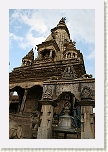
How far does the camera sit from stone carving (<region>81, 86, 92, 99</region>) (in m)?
4.57

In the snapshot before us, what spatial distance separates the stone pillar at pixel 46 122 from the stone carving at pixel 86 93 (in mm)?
932

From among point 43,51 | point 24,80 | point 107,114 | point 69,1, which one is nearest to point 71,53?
point 43,51

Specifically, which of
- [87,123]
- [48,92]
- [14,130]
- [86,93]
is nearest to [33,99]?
[48,92]

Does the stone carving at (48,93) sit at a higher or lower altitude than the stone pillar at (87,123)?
higher

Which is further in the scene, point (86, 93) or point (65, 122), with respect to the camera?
point (65, 122)

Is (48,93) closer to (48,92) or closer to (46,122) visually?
(48,92)

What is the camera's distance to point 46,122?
4578mm

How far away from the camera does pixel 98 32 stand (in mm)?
4531

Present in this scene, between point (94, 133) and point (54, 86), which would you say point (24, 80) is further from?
point (94, 133)

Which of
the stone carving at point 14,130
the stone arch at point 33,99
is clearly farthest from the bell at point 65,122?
the stone arch at point 33,99

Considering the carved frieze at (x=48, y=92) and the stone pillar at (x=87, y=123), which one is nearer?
the stone pillar at (x=87, y=123)

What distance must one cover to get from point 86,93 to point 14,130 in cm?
235

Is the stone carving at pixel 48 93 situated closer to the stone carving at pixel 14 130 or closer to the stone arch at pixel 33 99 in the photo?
the stone carving at pixel 14 130

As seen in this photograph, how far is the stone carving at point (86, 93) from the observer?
15.0 ft
